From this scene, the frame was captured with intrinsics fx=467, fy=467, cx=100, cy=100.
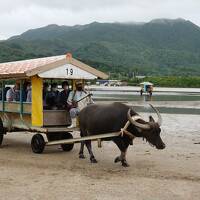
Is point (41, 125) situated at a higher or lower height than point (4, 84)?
lower

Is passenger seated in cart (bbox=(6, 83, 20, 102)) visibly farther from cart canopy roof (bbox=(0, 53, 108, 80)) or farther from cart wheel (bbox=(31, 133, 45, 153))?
cart wheel (bbox=(31, 133, 45, 153))

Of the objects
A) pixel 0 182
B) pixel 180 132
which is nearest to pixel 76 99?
pixel 0 182

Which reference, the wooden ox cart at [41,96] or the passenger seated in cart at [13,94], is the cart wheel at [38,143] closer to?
the wooden ox cart at [41,96]

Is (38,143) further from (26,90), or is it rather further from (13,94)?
(13,94)

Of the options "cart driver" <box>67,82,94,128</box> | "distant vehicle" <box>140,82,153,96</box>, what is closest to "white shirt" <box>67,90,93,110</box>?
"cart driver" <box>67,82,94,128</box>

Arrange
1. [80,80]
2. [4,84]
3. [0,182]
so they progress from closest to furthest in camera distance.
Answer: [0,182] → [80,80] → [4,84]

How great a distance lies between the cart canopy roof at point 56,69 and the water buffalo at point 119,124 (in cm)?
107

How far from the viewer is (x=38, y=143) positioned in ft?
37.1

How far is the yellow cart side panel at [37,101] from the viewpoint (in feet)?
35.8

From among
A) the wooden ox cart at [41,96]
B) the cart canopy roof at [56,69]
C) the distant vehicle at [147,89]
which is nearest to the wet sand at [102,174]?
the wooden ox cart at [41,96]

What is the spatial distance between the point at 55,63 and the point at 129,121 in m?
2.45

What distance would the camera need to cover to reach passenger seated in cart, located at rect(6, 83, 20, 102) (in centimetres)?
1202

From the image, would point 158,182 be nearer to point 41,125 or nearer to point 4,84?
point 41,125

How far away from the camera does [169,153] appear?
1176 centimetres
